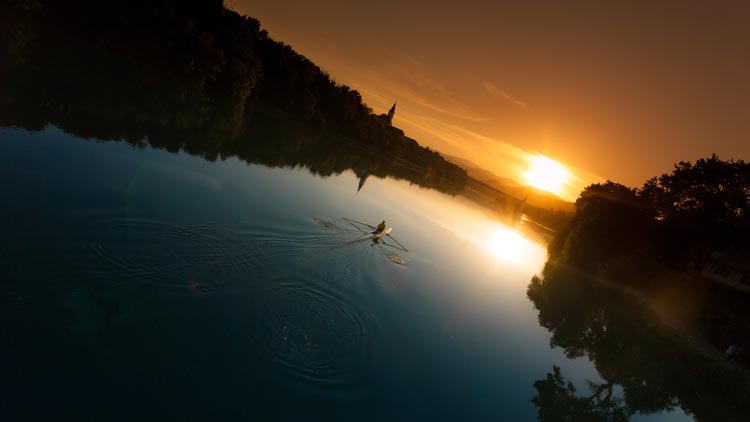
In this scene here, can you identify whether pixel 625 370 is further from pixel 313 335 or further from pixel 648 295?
pixel 648 295

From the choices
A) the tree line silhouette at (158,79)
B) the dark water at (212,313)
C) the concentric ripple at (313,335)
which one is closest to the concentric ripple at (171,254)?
the dark water at (212,313)

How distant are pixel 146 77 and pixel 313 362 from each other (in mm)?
61231

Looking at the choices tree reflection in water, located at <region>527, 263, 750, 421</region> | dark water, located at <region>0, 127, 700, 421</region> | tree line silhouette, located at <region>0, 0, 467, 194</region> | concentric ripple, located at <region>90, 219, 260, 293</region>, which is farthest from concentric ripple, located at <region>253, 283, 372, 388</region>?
tree line silhouette, located at <region>0, 0, 467, 194</region>

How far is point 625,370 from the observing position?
87.2 ft

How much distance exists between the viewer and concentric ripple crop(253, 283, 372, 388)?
12.1 metres

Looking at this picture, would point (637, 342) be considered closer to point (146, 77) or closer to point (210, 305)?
point (210, 305)

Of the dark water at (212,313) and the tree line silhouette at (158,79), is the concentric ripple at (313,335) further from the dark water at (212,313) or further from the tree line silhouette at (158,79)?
the tree line silhouette at (158,79)

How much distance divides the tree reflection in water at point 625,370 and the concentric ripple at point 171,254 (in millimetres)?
15369

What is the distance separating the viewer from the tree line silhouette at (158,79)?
97.5 feet

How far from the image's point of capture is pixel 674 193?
2234 inches

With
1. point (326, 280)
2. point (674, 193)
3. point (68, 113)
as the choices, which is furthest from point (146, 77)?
point (674, 193)

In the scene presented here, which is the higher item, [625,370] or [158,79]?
[158,79]

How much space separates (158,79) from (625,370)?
7385cm

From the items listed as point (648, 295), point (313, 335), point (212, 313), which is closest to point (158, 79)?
point (212, 313)
